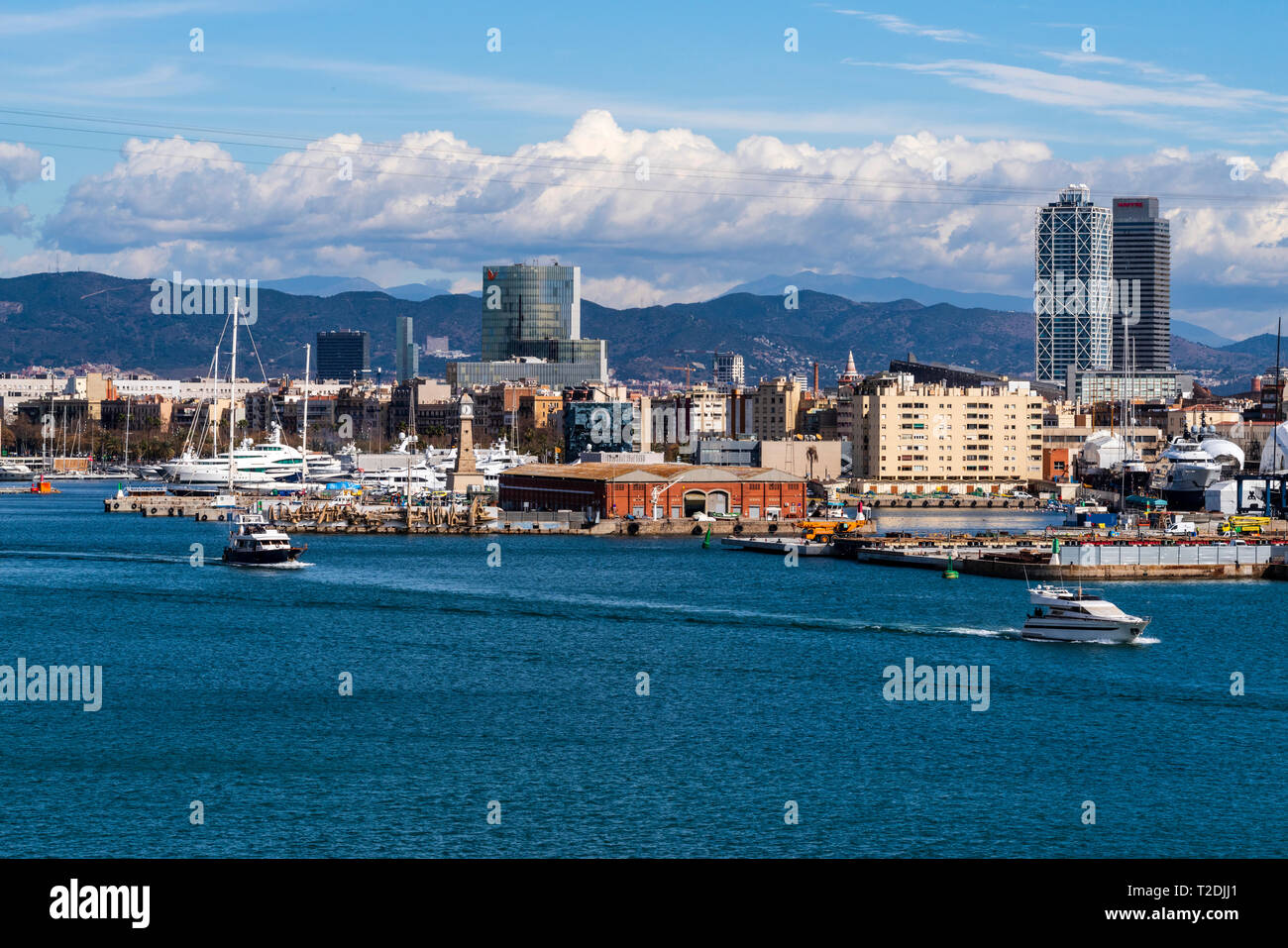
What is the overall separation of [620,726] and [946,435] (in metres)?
83.1

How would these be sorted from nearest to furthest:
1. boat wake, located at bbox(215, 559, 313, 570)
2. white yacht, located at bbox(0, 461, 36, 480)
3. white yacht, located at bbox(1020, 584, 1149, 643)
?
white yacht, located at bbox(1020, 584, 1149, 643)
boat wake, located at bbox(215, 559, 313, 570)
white yacht, located at bbox(0, 461, 36, 480)

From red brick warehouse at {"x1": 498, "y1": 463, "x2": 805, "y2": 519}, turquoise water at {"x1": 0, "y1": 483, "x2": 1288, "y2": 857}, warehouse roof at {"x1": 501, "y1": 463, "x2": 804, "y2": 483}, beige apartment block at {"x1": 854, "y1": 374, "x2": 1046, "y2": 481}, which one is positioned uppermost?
beige apartment block at {"x1": 854, "y1": 374, "x2": 1046, "y2": 481}

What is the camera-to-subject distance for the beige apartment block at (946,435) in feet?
331

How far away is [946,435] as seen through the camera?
333 feet

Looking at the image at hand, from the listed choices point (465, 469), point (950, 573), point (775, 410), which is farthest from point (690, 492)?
point (775, 410)

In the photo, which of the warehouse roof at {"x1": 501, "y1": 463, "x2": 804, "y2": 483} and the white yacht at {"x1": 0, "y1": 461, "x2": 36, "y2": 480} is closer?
the warehouse roof at {"x1": 501, "y1": 463, "x2": 804, "y2": 483}

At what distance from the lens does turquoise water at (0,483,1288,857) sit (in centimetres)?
1558

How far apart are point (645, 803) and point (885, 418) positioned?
282 ft

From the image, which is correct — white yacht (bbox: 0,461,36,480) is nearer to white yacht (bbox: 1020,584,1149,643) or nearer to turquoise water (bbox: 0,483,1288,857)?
turquoise water (bbox: 0,483,1288,857)

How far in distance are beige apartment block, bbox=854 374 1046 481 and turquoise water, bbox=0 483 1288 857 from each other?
201 ft

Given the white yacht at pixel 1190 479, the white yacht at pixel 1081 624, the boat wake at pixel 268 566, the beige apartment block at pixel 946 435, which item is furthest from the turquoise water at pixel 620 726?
the beige apartment block at pixel 946 435

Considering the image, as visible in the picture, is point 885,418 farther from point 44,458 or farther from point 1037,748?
point 1037,748

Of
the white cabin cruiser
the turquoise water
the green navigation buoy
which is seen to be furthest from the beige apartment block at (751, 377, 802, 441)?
the turquoise water
